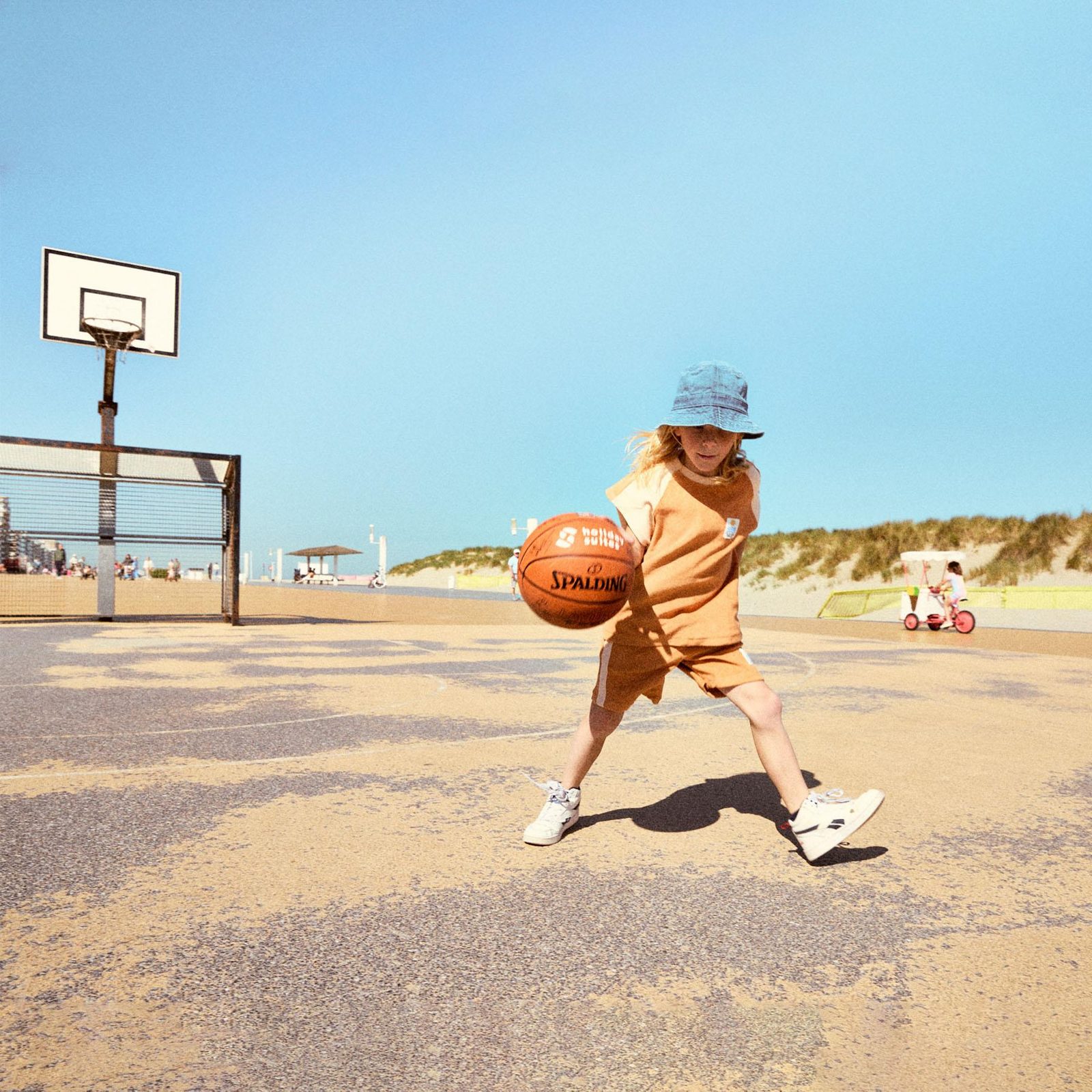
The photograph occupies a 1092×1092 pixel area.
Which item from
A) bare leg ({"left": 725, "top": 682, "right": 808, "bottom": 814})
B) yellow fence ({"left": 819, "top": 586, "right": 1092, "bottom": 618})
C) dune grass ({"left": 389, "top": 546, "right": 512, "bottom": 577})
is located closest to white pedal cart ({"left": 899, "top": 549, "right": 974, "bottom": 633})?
yellow fence ({"left": 819, "top": 586, "right": 1092, "bottom": 618})

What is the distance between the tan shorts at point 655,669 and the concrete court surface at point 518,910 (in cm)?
60

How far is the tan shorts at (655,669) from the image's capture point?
12.0 ft

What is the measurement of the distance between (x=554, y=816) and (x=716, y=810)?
3.04ft

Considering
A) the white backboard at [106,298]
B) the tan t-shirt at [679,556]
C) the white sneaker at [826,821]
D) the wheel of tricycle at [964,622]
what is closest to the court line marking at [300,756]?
the tan t-shirt at [679,556]

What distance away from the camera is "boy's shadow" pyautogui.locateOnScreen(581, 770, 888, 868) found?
12.3 ft

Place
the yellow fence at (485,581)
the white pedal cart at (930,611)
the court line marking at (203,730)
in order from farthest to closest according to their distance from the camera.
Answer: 1. the yellow fence at (485,581)
2. the white pedal cart at (930,611)
3. the court line marking at (203,730)

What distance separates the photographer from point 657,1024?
2252mm

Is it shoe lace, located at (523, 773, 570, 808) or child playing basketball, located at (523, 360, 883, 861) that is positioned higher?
child playing basketball, located at (523, 360, 883, 861)

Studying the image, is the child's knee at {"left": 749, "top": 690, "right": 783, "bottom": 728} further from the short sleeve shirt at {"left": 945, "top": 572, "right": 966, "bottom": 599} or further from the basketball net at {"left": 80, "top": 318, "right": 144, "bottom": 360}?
the basketball net at {"left": 80, "top": 318, "right": 144, "bottom": 360}

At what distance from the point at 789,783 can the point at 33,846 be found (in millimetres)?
2880

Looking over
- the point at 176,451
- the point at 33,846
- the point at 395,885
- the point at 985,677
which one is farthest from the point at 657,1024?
the point at 176,451

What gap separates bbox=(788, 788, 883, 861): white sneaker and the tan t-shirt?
0.68 metres

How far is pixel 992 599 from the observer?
24.6 meters

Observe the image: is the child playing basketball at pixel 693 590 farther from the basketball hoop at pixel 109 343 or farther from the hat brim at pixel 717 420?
the basketball hoop at pixel 109 343
